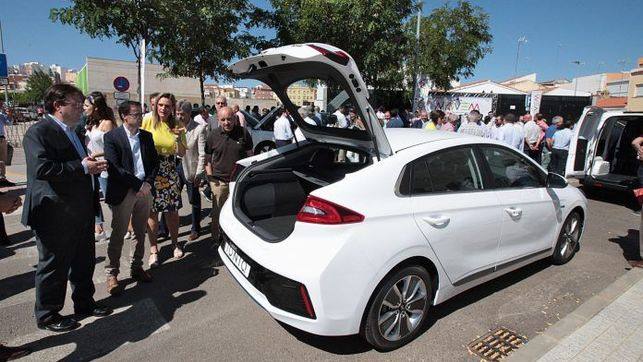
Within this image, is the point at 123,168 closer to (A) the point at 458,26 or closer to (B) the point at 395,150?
(B) the point at 395,150

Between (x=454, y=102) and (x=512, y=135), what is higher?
(x=454, y=102)

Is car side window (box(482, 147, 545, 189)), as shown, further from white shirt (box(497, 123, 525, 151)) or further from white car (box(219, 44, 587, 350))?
white shirt (box(497, 123, 525, 151))

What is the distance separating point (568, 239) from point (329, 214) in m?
3.69

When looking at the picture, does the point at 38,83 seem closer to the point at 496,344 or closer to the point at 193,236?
the point at 193,236

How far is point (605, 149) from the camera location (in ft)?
29.0

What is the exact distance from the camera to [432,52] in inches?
830

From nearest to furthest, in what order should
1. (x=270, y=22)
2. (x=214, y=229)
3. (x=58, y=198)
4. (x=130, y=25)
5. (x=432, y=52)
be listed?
(x=58, y=198)
(x=214, y=229)
(x=130, y=25)
(x=270, y=22)
(x=432, y=52)

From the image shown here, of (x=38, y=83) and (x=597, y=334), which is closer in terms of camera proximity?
(x=597, y=334)

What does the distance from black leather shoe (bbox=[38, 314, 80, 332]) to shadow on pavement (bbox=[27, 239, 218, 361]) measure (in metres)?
0.04

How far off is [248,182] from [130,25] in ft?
27.3

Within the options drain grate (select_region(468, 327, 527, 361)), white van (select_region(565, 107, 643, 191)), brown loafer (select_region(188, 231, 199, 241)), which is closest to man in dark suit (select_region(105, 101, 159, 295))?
brown loafer (select_region(188, 231, 199, 241))

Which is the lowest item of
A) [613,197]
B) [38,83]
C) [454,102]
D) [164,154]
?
[613,197]

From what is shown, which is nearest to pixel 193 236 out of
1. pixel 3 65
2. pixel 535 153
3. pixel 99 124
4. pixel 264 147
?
pixel 99 124

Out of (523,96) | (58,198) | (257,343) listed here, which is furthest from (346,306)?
(523,96)
